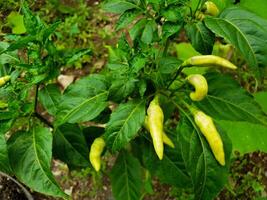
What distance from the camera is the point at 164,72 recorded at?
1548mm

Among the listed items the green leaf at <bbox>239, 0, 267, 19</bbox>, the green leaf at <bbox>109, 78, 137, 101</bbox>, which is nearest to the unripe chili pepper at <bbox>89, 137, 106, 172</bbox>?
the green leaf at <bbox>109, 78, 137, 101</bbox>

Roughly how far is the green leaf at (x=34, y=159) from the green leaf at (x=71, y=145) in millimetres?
158

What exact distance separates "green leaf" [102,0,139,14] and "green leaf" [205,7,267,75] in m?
0.28

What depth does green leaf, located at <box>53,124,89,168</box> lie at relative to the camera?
1.80 metres

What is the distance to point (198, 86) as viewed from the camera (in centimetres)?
149

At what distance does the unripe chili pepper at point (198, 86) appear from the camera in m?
1.49

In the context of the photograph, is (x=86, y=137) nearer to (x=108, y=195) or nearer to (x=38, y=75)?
(x=38, y=75)

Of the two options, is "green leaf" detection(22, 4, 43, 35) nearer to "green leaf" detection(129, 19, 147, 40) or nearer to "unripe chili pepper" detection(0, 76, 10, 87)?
"unripe chili pepper" detection(0, 76, 10, 87)

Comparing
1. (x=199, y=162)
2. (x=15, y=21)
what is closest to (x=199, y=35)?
(x=199, y=162)

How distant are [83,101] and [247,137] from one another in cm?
107

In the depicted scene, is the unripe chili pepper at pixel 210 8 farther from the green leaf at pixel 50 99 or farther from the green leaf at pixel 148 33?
the green leaf at pixel 50 99

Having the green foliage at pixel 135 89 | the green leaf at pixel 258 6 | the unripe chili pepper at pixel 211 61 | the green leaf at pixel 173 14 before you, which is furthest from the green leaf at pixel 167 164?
the green leaf at pixel 258 6

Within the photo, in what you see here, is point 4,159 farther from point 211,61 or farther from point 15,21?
point 15,21

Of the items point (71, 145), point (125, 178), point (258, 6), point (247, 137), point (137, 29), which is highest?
point (137, 29)
